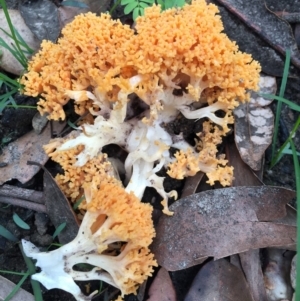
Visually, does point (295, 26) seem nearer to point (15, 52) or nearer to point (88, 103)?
point (88, 103)

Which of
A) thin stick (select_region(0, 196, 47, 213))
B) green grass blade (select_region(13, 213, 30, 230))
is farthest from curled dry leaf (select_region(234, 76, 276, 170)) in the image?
green grass blade (select_region(13, 213, 30, 230))

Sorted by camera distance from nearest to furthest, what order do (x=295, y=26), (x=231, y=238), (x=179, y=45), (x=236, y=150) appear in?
(x=179, y=45) < (x=231, y=238) < (x=236, y=150) < (x=295, y=26)

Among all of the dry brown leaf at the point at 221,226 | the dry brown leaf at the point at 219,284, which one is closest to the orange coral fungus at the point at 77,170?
the dry brown leaf at the point at 221,226

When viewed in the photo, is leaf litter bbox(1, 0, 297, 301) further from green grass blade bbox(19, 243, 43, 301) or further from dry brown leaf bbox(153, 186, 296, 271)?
green grass blade bbox(19, 243, 43, 301)

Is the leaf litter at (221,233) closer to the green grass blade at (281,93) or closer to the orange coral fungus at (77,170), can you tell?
the orange coral fungus at (77,170)

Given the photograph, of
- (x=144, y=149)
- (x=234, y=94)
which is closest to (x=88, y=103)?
(x=144, y=149)

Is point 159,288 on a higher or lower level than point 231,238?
lower
